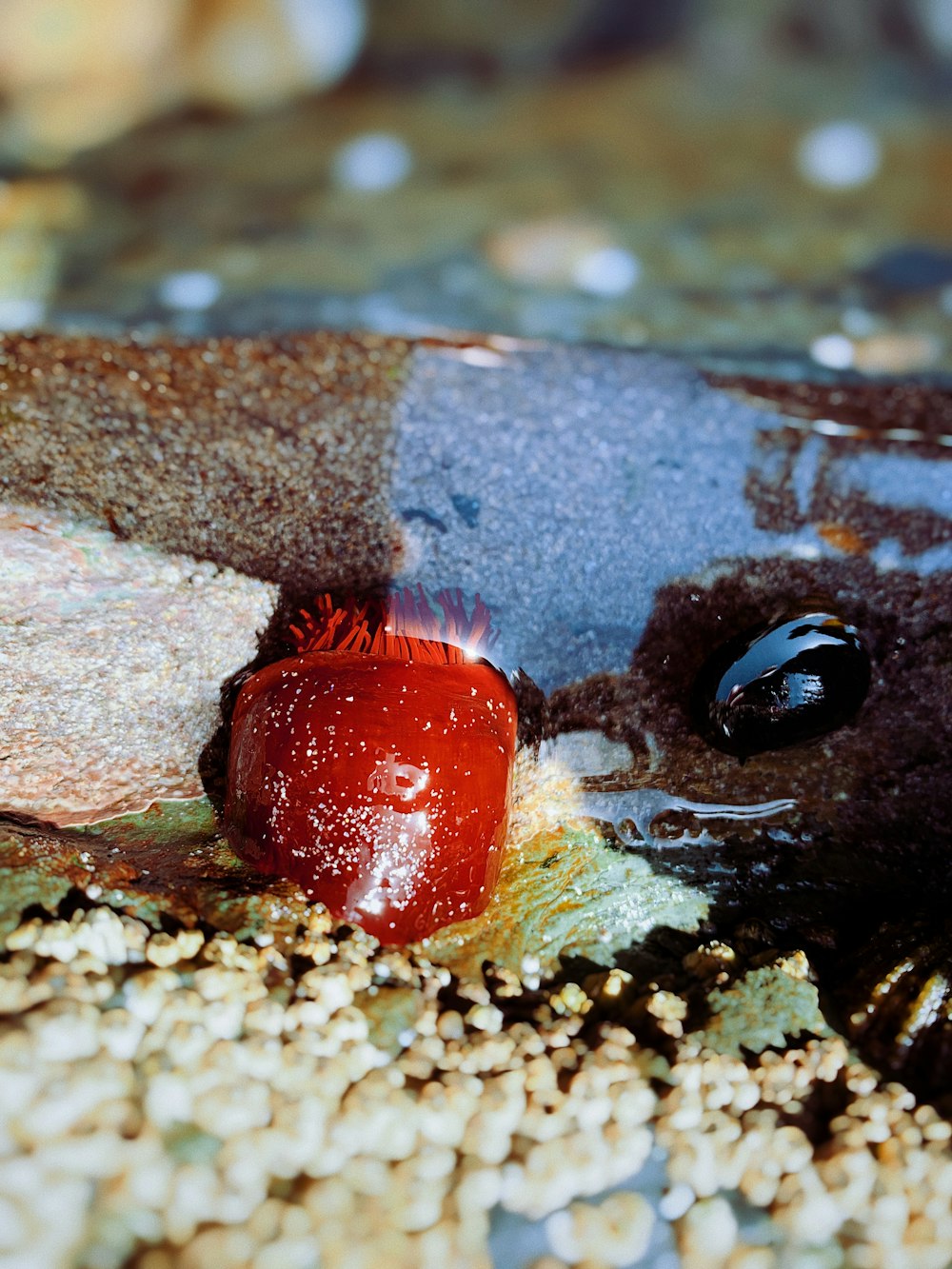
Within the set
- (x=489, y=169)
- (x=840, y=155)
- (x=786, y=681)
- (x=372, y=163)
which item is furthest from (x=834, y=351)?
(x=372, y=163)

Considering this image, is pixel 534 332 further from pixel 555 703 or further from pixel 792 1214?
pixel 792 1214

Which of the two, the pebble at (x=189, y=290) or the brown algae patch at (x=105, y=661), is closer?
the pebble at (x=189, y=290)

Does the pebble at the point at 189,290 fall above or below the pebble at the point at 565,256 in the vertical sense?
below

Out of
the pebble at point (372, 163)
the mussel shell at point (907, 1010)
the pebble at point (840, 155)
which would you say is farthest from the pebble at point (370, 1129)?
the pebble at point (840, 155)

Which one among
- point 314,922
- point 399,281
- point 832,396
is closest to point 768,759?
point 832,396

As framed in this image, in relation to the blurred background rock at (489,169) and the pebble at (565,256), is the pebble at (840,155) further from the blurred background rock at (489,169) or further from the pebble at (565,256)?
the pebble at (565,256)

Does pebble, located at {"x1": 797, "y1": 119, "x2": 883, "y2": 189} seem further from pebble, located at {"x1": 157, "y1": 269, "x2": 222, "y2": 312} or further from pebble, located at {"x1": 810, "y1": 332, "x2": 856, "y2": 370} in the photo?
pebble, located at {"x1": 157, "y1": 269, "x2": 222, "y2": 312}
